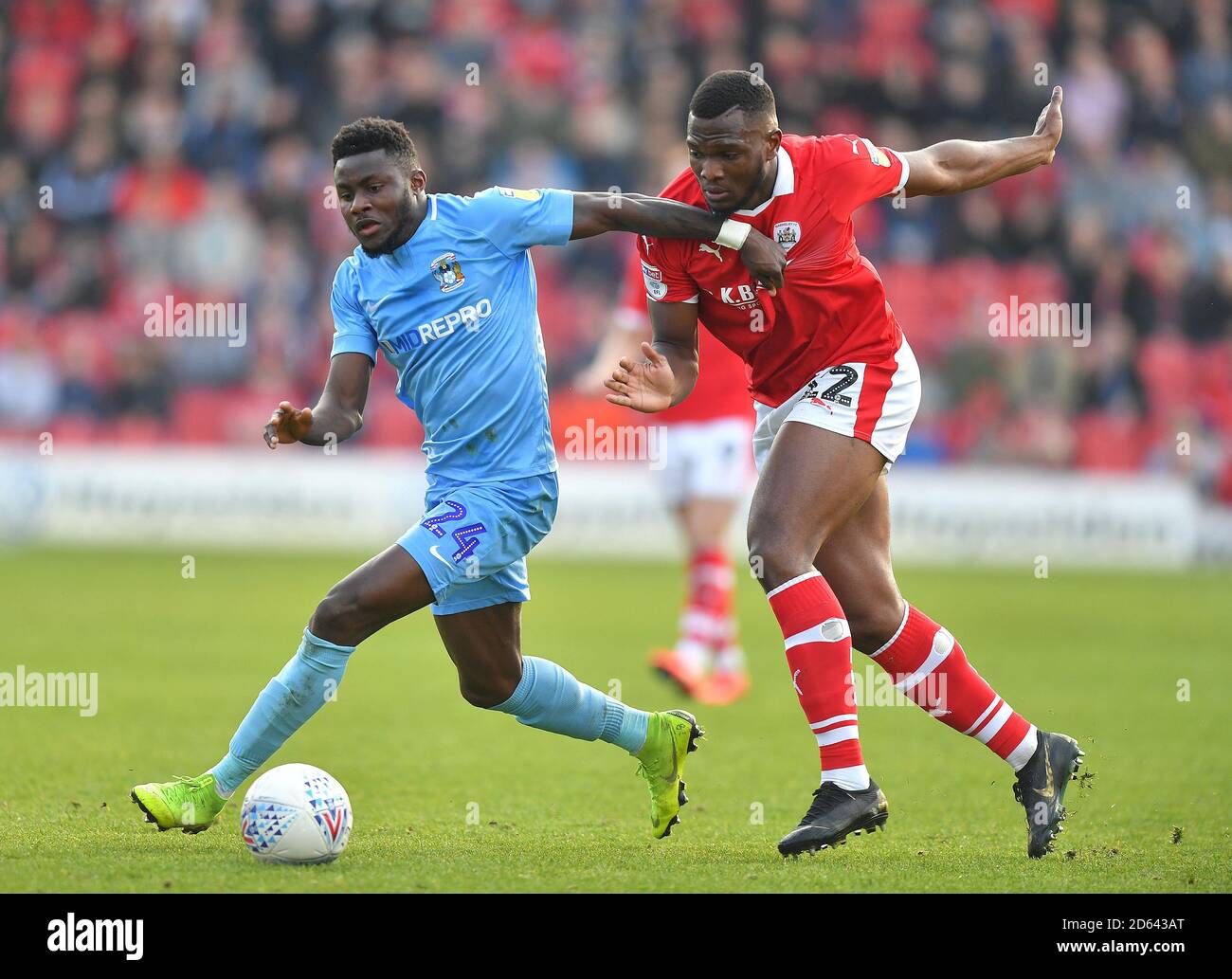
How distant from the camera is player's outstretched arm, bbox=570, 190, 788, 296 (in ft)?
17.8

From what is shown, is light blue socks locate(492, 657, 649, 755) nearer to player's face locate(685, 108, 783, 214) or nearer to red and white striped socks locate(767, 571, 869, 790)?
red and white striped socks locate(767, 571, 869, 790)

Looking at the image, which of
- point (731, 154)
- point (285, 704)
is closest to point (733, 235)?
point (731, 154)

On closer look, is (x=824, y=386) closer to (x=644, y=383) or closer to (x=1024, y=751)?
(x=644, y=383)

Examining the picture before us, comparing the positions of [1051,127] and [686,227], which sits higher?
[1051,127]

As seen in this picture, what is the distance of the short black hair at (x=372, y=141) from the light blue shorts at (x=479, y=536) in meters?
1.11

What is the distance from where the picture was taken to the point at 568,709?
579 cm

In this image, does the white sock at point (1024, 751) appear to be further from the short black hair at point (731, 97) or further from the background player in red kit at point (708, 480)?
the background player in red kit at point (708, 480)

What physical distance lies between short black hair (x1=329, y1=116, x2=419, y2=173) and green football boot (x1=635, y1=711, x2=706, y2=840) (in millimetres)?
2161

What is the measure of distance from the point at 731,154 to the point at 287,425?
1706 millimetres

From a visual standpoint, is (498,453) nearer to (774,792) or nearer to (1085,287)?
(774,792)

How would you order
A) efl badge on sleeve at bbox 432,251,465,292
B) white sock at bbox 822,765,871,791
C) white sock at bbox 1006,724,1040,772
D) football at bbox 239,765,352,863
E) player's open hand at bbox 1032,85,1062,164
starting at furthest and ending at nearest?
player's open hand at bbox 1032,85,1062,164, white sock at bbox 1006,724,1040,772, efl badge on sleeve at bbox 432,251,465,292, white sock at bbox 822,765,871,791, football at bbox 239,765,352,863

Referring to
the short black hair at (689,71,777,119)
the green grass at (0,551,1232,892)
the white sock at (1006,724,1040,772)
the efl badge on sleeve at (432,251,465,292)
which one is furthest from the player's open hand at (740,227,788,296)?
the green grass at (0,551,1232,892)

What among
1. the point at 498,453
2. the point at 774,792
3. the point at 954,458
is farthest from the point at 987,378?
the point at 498,453

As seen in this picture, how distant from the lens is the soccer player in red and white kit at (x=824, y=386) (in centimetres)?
533
